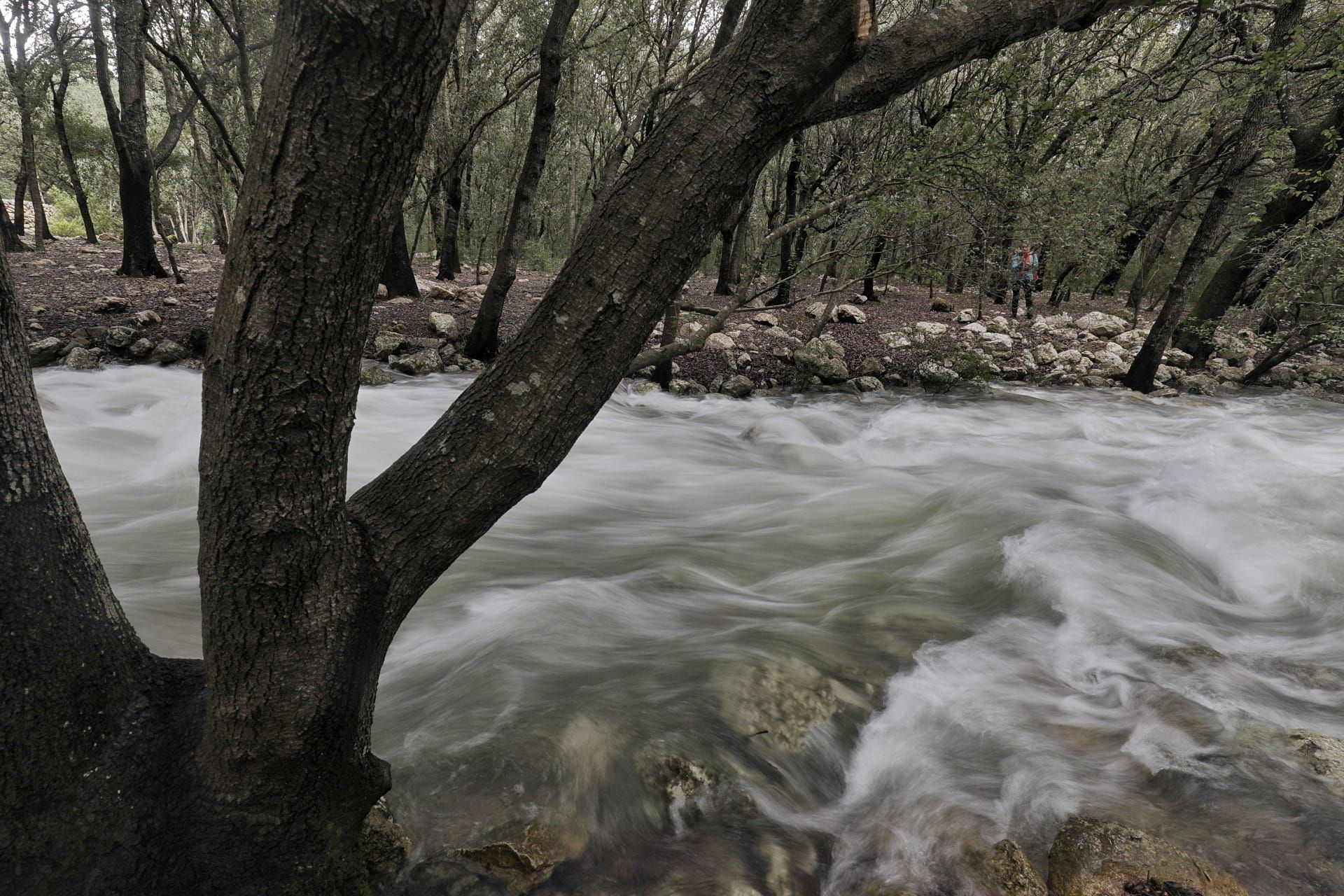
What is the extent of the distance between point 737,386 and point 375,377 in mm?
4953

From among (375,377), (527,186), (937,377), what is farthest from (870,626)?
(937,377)

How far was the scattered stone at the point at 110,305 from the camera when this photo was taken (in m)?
9.62

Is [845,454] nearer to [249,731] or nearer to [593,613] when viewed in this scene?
[593,613]

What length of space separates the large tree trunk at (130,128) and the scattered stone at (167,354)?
5.68m

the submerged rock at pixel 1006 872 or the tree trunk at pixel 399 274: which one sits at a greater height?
the tree trunk at pixel 399 274

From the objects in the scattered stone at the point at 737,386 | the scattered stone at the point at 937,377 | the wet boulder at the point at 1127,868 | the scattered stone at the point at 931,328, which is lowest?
the wet boulder at the point at 1127,868

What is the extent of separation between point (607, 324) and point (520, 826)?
1804 millimetres

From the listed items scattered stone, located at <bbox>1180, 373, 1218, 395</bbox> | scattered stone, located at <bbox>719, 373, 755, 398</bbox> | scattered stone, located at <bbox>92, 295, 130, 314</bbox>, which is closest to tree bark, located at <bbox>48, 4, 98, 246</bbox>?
scattered stone, located at <bbox>92, 295, 130, 314</bbox>

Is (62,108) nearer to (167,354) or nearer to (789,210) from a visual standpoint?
(167,354)

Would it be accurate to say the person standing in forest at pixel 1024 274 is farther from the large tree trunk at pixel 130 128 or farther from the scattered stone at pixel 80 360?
the large tree trunk at pixel 130 128

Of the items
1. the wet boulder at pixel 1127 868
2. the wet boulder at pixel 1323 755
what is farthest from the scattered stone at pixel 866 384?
the wet boulder at pixel 1127 868

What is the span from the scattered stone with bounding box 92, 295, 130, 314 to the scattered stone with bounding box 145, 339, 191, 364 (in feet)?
6.86

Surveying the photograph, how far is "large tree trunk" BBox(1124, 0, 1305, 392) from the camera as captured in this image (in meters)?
8.35

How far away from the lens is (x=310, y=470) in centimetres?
145
